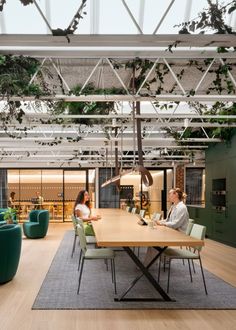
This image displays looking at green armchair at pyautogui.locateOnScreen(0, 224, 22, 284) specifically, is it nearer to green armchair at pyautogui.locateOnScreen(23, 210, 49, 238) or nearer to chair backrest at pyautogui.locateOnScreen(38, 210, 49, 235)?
green armchair at pyautogui.locateOnScreen(23, 210, 49, 238)

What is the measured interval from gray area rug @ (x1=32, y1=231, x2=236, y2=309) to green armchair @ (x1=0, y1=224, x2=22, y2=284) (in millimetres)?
574

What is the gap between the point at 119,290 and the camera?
600 centimetres

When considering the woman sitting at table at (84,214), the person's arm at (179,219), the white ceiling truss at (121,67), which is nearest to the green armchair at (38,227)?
the white ceiling truss at (121,67)

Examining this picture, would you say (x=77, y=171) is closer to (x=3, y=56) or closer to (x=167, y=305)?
(x=3, y=56)

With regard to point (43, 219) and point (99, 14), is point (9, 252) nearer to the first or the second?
point (99, 14)

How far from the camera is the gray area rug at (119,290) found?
5297 millimetres

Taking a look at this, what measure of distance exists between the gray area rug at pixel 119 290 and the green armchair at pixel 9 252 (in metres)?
0.57

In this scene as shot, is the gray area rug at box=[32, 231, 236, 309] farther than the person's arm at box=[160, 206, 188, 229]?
No

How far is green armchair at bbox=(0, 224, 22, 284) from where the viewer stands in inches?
252

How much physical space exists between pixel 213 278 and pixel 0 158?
12303 millimetres

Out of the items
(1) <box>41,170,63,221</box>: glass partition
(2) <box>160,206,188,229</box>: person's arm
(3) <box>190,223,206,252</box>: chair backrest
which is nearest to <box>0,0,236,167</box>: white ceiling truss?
(2) <box>160,206,188,229</box>: person's arm

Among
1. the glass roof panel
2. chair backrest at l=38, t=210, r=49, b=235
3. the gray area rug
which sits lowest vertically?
the gray area rug

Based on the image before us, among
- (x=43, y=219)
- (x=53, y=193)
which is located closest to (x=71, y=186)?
(x=53, y=193)

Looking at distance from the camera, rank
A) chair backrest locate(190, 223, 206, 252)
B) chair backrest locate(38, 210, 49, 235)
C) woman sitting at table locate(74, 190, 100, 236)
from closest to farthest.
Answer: chair backrest locate(190, 223, 206, 252) < woman sitting at table locate(74, 190, 100, 236) < chair backrest locate(38, 210, 49, 235)
